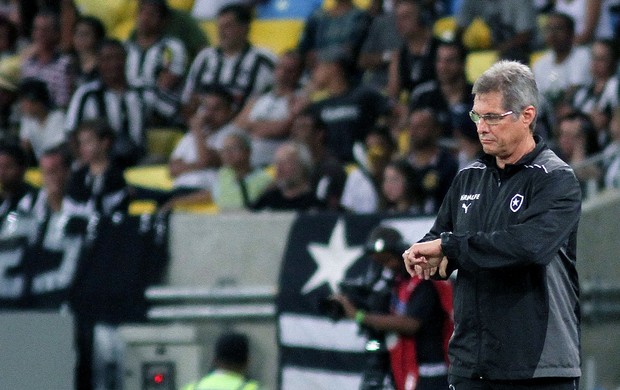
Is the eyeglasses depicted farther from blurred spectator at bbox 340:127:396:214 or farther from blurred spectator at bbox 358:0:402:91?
blurred spectator at bbox 358:0:402:91

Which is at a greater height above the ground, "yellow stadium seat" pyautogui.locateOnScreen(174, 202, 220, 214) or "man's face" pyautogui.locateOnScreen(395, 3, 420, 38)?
"man's face" pyautogui.locateOnScreen(395, 3, 420, 38)

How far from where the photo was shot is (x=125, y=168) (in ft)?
38.2

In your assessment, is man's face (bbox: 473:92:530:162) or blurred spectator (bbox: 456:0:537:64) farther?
blurred spectator (bbox: 456:0:537:64)

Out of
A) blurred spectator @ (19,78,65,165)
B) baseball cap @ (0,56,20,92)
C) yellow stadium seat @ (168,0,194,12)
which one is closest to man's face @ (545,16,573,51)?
blurred spectator @ (19,78,65,165)

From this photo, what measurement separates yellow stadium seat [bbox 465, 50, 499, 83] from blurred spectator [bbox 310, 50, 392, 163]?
99cm

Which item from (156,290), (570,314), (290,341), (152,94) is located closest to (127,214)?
(156,290)

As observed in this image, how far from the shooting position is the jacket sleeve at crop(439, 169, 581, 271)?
4203mm

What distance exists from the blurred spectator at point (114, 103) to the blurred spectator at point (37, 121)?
27cm

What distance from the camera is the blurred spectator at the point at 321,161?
9.66 m

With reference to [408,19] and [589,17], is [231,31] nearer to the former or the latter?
[408,19]

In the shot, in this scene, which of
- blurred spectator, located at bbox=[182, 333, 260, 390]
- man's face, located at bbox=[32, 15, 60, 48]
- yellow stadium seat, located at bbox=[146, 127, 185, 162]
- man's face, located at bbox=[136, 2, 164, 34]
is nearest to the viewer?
blurred spectator, located at bbox=[182, 333, 260, 390]

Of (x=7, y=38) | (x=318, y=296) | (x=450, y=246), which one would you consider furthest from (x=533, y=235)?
(x=7, y=38)

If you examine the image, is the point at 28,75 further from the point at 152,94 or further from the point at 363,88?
the point at 363,88

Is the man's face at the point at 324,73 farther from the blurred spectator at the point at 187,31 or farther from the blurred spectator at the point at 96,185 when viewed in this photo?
the blurred spectator at the point at 187,31
